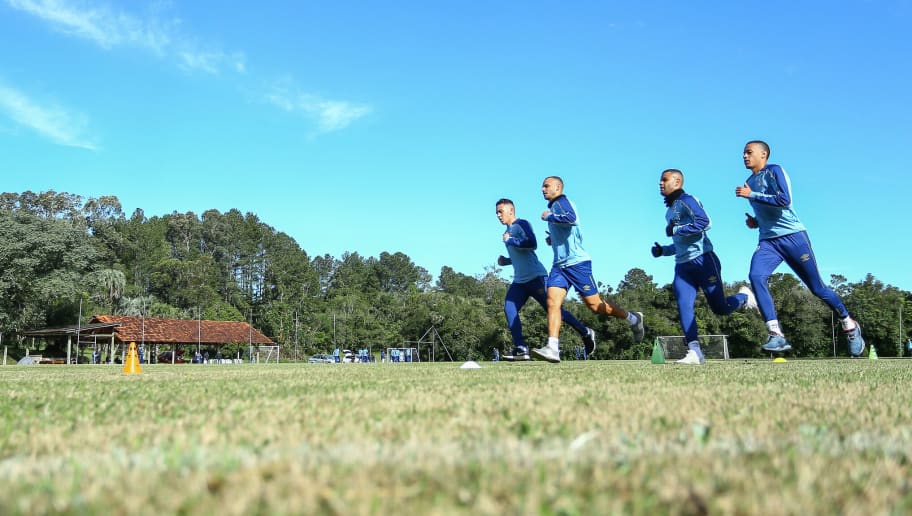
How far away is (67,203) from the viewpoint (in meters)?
93.1

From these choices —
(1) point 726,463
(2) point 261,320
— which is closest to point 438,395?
(1) point 726,463

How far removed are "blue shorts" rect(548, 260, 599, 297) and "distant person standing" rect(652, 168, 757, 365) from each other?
115cm

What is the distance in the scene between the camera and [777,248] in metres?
8.37

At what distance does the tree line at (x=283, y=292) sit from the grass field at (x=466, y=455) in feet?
182

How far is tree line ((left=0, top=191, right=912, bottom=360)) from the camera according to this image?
53656mm

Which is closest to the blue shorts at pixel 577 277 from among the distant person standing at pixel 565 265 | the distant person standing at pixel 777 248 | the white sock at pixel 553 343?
the distant person standing at pixel 565 265

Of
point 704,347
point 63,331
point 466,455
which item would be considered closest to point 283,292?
point 63,331

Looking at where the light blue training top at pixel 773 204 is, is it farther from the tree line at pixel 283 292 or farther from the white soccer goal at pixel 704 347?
the tree line at pixel 283 292

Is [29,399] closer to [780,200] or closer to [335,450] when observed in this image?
[335,450]

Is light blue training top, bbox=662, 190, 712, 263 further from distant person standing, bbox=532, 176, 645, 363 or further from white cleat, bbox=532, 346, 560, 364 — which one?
white cleat, bbox=532, 346, 560, 364

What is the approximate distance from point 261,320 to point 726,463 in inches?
3642

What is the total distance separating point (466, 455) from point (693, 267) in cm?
817

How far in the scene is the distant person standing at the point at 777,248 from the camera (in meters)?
8.23

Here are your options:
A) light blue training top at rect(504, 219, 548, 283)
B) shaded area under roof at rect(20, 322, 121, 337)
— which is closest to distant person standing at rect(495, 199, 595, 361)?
light blue training top at rect(504, 219, 548, 283)
